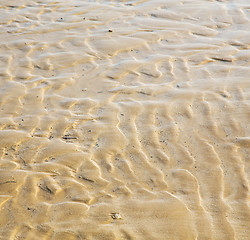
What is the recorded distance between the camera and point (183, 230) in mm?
2799

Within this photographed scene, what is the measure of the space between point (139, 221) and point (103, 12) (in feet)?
15.4

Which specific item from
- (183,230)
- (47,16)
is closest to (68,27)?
(47,16)

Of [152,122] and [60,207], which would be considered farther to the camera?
[152,122]

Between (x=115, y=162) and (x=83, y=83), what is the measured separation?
5.09 feet

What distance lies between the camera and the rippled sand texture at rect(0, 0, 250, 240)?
2.92 meters

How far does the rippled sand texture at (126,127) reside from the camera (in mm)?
2916

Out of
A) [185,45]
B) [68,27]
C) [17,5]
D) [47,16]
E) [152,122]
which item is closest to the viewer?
[152,122]

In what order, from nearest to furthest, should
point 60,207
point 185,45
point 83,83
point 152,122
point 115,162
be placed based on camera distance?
point 60,207 < point 115,162 < point 152,122 < point 83,83 < point 185,45

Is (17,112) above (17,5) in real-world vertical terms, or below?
below

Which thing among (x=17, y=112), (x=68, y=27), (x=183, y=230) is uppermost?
(x=68, y=27)

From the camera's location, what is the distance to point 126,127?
3.89 meters

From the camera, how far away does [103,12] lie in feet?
22.2

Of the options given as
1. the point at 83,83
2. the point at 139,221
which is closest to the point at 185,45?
the point at 83,83

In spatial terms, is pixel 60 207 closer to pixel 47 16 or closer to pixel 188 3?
pixel 47 16
